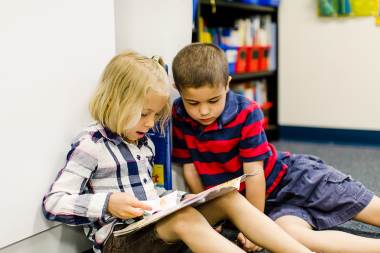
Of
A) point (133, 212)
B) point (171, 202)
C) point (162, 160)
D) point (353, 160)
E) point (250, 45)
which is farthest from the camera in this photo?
point (250, 45)

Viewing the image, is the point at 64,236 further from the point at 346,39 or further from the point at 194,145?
the point at 346,39

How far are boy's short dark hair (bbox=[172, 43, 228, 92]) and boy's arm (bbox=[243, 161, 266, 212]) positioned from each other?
21 centimetres

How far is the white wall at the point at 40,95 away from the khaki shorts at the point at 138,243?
13 centimetres

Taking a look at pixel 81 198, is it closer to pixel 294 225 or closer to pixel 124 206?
pixel 124 206

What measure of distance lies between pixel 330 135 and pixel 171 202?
1577mm

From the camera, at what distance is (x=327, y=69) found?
2.24 metres

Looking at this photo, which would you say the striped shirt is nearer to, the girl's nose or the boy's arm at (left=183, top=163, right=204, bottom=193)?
the girl's nose

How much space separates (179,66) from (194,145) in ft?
0.66

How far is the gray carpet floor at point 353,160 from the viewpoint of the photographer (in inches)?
43.9

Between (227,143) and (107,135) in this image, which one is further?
(227,143)

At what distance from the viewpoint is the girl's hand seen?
0.78m

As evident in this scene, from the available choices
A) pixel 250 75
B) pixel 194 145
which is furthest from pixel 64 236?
pixel 250 75

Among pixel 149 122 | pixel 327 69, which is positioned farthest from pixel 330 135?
pixel 149 122

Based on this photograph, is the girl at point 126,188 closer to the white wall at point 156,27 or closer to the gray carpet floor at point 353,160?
the white wall at point 156,27
